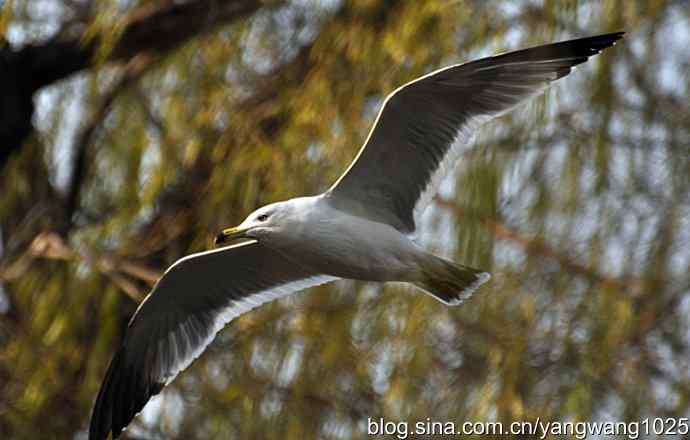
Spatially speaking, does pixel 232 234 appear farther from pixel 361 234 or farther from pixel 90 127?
pixel 90 127

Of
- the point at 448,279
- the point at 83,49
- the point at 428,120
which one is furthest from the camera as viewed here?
the point at 83,49

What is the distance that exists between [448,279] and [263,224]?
435 mm

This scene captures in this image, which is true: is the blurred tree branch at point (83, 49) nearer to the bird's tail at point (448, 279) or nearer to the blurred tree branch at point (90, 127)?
the blurred tree branch at point (90, 127)

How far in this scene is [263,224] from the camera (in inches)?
108

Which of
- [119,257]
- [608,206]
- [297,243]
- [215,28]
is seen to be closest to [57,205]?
[119,257]

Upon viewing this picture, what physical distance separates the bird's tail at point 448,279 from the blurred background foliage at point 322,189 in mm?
28

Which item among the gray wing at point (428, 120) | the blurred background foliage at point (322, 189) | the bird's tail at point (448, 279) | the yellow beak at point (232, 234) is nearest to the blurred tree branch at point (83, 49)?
the blurred background foliage at point (322, 189)

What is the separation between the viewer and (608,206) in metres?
2.47

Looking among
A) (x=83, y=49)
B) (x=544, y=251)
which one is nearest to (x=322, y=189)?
(x=544, y=251)

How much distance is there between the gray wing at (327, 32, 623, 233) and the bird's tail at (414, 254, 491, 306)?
0.69 ft

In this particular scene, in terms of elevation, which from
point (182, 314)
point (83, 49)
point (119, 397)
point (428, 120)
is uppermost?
point (83, 49)

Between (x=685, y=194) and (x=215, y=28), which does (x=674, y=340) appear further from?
(x=215, y=28)

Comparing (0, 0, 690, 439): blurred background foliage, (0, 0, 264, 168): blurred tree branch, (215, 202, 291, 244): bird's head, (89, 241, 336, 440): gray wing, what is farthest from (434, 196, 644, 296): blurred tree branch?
(0, 0, 264, 168): blurred tree branch

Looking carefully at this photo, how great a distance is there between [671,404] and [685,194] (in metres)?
0.41
